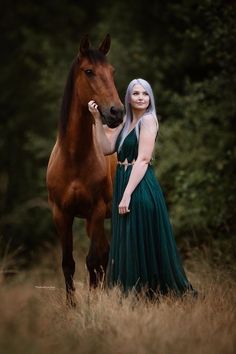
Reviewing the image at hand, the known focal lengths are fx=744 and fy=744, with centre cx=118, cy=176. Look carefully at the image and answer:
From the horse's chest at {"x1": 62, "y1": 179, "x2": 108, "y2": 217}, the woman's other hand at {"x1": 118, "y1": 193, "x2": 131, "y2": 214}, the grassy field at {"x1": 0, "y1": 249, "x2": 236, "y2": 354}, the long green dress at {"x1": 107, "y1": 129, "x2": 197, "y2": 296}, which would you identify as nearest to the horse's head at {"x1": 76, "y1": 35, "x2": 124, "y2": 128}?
the long green dress at {"x1": 107, "y1": 129, "x2": 197, "y2": 296}

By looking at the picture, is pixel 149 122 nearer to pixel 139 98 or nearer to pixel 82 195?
pixel 139 98

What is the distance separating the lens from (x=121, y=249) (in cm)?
615

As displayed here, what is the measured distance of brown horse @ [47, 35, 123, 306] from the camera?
667 centimetres

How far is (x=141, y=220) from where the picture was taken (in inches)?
240

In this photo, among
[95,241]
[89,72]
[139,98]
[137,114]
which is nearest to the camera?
[139,98]

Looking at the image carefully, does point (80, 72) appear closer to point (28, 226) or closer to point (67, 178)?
point (67, 178)

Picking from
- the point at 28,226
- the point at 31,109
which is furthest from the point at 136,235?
the point at 31,109

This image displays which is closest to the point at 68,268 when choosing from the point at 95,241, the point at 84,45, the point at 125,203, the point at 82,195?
the point at 95,241

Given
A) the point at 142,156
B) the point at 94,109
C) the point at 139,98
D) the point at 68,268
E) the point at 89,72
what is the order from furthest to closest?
the point at 68,268, the point at 89,72, the point at 94,109, the point at 139,98, the point at 142,156

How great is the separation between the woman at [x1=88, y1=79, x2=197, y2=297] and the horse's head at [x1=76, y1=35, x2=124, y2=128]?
0.51 ft

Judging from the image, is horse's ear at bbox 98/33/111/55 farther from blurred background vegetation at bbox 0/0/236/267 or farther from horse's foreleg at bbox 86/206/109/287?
blurred background vegetation at bbox 0/0/236/267

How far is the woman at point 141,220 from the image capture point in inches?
237

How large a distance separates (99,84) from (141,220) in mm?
1228

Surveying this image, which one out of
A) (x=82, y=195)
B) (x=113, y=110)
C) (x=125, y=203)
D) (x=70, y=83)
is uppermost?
(x=70, y=83)
